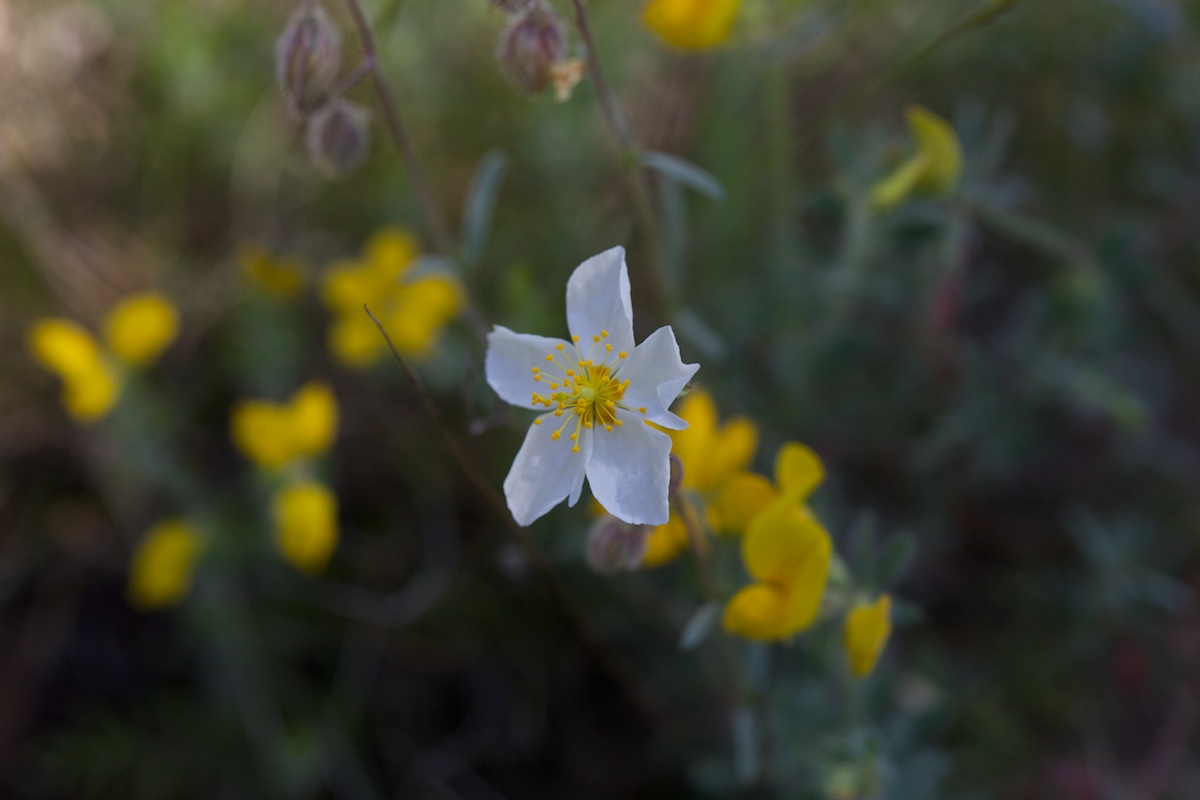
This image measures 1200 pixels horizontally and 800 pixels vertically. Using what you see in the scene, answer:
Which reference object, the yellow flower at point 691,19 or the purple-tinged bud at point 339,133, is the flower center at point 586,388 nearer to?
the purple-tinged bud at point 339,133

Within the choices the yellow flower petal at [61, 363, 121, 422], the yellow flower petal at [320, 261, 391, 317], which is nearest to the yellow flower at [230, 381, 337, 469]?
the yellow flower petal at [320, 261, 391, 317]

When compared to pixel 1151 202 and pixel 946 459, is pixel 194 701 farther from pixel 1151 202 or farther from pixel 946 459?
pixel 1151 202

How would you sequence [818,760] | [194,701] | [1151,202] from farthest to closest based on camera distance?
[1151,202] → [194,701] → [818,760]

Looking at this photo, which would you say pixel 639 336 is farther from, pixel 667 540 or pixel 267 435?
pixel 667 540

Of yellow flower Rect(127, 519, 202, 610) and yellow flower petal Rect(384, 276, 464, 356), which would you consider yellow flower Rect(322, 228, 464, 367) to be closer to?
yellow flower petal Rect(384, 276, 464, 356)

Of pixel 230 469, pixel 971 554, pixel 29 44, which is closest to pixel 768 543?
pixel 971 554

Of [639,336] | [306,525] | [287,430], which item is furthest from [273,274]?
[639,336]
